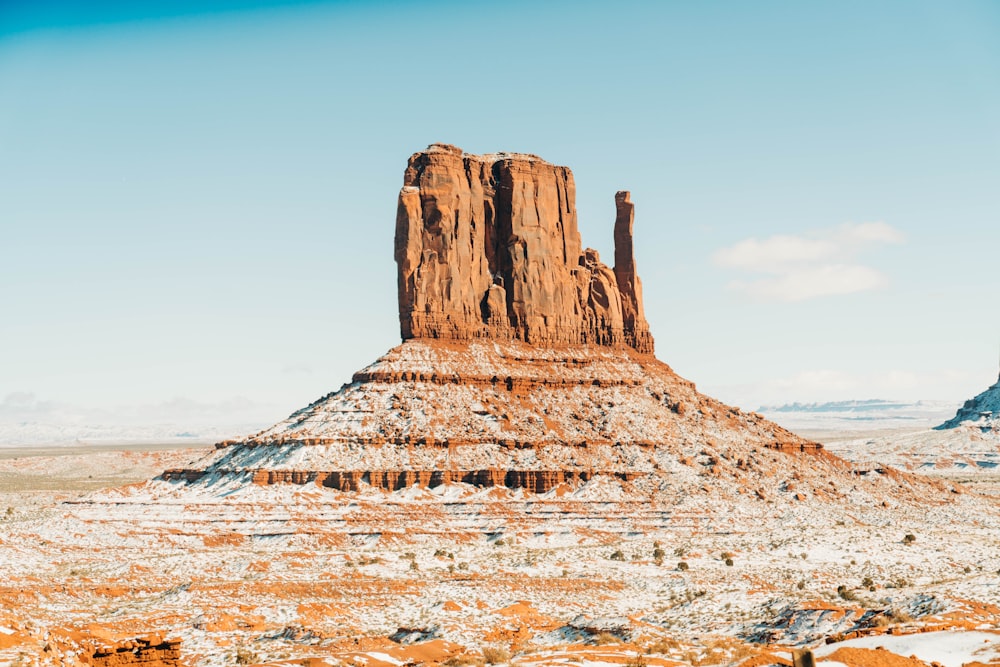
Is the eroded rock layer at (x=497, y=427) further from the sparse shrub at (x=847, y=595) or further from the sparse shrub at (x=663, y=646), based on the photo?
the sparse shrub at (x=663, y=646)

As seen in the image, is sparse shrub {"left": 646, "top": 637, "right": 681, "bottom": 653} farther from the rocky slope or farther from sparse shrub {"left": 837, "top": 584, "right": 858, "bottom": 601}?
sparse shrub {"left": 837, "top": 584, "right": 858, "bottom": 601}

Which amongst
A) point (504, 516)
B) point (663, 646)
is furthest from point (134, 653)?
point (504, 516)

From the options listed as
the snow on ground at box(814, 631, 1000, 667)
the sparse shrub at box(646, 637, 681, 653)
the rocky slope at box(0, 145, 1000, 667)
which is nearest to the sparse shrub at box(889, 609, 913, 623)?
the rocky slope at box(0, 145, 1000, 667)

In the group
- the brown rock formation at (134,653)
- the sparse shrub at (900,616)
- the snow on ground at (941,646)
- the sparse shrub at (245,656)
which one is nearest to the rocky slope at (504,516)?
the sparse shrub at (245,656)

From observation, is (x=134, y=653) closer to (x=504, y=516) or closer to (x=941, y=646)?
(x=941, y=646)

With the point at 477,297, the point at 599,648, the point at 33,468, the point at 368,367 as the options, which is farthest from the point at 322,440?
the point at 33,468

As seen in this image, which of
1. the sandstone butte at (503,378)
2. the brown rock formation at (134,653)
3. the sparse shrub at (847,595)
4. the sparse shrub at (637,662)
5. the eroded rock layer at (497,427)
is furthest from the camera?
the sandstone butte at (503,378)

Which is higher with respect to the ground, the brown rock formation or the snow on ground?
the brown rock formation
